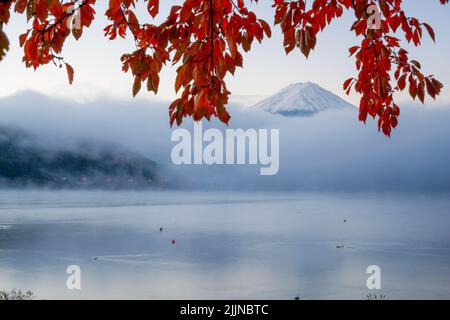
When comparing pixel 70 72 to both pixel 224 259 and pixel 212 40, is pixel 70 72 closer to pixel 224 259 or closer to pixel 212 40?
pixel 212 40

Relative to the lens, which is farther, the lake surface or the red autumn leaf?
the lake surface

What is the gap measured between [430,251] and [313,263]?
2480 cm

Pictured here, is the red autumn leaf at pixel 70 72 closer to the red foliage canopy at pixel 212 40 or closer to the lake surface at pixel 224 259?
the red foliage canopy at pixel 212 40

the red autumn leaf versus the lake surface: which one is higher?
the red autumn leaf

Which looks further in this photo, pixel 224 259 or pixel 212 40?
pixel 224 259

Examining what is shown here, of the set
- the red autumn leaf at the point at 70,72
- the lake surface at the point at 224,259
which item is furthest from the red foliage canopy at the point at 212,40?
the lake surface at the point at 224,259

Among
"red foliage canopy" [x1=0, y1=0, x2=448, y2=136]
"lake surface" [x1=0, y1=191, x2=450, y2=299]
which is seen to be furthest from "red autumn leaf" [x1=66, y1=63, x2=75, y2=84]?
"lake surface" [x1=0, y1=191, x2=450, y2=299]

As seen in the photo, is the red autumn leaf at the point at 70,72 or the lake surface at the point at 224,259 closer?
the red autumn leaf at the point at 70,72

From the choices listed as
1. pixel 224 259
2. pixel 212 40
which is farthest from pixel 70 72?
pixel 224 259

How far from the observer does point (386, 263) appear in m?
97.9

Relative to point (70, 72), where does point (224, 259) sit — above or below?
below

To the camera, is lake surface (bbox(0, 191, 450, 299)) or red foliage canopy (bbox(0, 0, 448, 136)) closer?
red foliage canopy (bbox(0, 0, 448, 136))

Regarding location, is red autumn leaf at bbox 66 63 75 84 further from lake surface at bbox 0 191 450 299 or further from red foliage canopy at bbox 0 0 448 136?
lake surface at bbox 0 191 450 299

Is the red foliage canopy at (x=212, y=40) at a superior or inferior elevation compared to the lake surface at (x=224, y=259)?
superior
